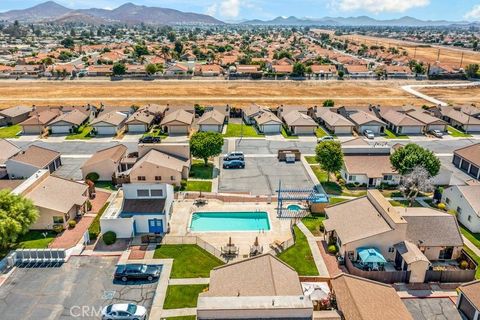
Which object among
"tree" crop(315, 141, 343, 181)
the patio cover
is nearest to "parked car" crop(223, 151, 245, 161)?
"tree" crop(315, 141, 343, 181)

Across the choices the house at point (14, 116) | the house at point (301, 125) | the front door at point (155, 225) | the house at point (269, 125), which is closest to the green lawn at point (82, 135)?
the house at point (14, 116)

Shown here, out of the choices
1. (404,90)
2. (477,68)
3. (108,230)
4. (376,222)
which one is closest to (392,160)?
(376,222)

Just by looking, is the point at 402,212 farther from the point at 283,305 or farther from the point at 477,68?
the point at 477,68

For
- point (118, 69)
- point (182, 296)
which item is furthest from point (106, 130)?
point (118, 69)

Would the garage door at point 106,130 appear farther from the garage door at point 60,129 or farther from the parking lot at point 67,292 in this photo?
the parking lot at point 67,292

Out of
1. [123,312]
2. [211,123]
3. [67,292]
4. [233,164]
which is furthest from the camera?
[211,123]

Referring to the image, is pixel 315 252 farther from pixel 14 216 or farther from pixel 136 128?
pixel 136 128

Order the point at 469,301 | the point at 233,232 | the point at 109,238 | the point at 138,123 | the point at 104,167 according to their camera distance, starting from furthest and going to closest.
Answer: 1. the point at 138,123
2. the point at 104,167
3. the point at 233,232
4. the point at 109,238
5. the point at 469,301
